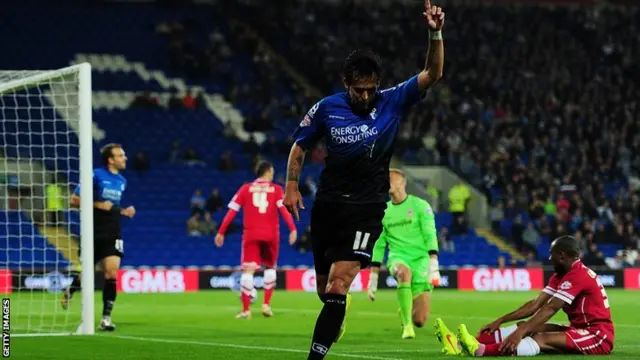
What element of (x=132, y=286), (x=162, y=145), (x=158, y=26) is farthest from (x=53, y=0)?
(x=132, y=286)

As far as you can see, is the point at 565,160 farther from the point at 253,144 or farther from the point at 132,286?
the point at 132,286

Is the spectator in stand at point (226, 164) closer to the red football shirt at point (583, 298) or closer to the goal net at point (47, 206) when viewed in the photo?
the goal net at point (47, 206)

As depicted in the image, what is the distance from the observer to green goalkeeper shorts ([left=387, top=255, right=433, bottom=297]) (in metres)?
14.7

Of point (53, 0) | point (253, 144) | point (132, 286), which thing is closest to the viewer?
point (132, 286)

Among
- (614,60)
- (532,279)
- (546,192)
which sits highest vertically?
(614,60)

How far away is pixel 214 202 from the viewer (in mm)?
33844

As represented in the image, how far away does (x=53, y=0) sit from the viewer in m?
39.7

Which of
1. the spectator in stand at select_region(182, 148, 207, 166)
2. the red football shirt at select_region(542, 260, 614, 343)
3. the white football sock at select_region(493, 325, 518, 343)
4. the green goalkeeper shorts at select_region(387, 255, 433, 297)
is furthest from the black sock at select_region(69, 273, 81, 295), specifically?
the spectator in stand at select_region(182, 148, 207, 166)

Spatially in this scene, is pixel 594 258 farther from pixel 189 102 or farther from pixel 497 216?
pixel 189 102

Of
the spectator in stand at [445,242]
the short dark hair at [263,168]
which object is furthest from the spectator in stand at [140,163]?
the short dark hair at [263,168]

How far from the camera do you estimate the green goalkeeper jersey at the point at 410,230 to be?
1477 centimetres

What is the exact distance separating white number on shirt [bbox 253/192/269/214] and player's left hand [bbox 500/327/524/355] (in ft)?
27.3

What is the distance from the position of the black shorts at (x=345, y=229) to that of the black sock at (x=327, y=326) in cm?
32

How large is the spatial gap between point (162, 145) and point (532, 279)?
11.4 metres
